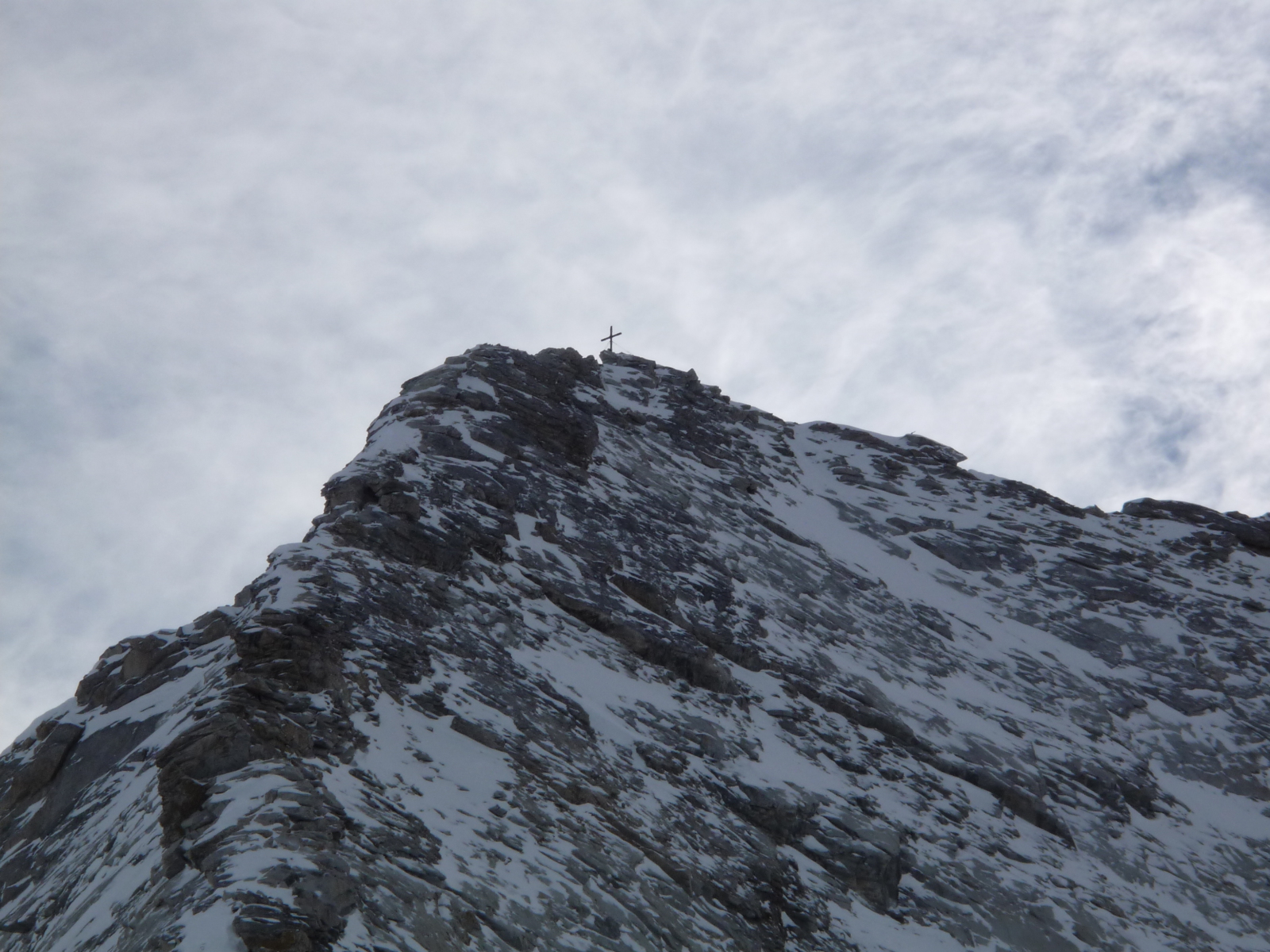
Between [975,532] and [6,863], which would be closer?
[6,863]

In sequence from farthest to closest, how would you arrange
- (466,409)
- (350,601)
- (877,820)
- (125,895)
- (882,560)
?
(882,560) → (466,409) → (877,820) → (350,601) → (125,895)

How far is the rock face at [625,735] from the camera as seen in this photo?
1773cm

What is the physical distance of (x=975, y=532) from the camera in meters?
51.5

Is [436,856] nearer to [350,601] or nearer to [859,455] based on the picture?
[350,601]

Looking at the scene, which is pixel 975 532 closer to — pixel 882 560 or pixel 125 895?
pixel 882 560

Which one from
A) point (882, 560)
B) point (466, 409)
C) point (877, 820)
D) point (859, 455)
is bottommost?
point (877, 820)

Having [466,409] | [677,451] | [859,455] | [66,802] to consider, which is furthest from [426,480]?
[859,455]

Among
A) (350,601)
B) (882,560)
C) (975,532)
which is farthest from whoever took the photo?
(975,532)

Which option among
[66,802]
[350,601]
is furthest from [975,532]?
[66,802]

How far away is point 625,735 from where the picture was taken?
2523 cm

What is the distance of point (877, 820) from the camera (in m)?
27.4

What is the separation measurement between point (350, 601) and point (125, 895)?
763 centimetres

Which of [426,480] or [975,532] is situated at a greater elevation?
[975,532]

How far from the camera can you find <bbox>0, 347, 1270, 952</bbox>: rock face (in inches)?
698
